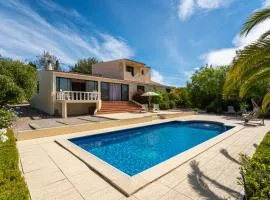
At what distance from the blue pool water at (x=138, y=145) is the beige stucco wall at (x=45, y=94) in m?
8.59

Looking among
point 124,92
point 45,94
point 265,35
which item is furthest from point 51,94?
point 265,35

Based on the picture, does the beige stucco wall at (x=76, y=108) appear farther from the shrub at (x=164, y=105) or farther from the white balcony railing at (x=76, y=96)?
the shrub at (x=164, y=105)

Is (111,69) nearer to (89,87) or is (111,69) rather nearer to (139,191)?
(89,87)

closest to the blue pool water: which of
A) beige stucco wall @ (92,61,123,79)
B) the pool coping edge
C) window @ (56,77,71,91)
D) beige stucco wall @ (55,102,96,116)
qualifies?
the pool coping edge

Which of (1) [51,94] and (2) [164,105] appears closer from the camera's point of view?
(1) [51,94]

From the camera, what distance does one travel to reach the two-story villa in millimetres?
16156

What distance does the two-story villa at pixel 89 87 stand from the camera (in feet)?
53.0

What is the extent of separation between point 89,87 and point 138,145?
12.5 m

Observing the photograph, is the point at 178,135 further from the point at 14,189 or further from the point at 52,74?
the point at 52,74

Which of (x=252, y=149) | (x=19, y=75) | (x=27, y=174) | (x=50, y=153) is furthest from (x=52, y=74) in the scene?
(x=252, y=149)

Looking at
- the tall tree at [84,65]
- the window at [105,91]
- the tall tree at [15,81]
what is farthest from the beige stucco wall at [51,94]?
the tall tree at [84,65]

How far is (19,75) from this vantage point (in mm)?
12664

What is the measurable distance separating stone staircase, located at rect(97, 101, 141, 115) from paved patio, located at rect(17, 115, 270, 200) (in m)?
11.5

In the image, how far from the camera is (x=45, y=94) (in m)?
17.4
